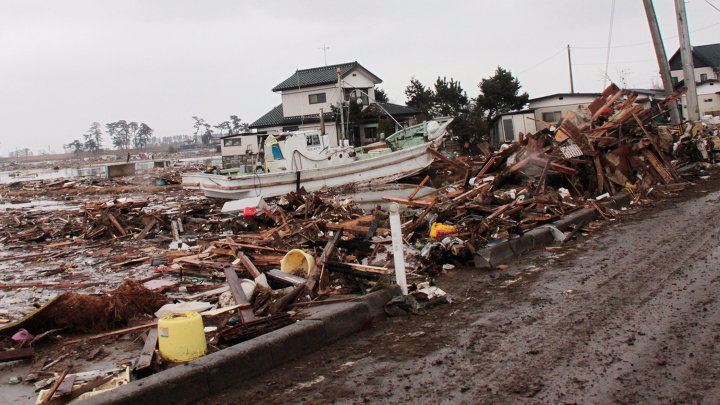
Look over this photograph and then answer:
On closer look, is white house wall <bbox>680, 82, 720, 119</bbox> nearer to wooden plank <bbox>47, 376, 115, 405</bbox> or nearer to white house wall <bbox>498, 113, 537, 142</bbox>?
white house wall <bbox>498, 113, 537, 142</bbox>

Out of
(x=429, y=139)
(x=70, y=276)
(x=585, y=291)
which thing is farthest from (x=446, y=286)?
(x=429, y=139)

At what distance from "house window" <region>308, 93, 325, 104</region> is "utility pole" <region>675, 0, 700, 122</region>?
27793 mm

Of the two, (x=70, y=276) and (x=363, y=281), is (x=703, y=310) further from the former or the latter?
(x=70, y=276)

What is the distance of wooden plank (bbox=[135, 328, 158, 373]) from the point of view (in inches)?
148

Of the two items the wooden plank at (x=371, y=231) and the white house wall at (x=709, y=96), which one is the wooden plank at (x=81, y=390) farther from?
the white house wall at (x=709, y=96)

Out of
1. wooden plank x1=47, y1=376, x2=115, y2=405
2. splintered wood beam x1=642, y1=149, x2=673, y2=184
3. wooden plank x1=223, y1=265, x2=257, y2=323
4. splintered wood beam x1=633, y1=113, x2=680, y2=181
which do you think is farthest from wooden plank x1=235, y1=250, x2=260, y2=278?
splintered wood beam x1=633, y1=113, x2=680, y2=181

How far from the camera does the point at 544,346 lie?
13.0 feet

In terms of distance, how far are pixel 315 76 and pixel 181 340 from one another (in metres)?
41.2

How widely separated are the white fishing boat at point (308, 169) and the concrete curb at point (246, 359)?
17.9 metres

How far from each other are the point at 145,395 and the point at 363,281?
3.14 m

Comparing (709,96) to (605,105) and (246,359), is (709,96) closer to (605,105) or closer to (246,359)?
(605,105)

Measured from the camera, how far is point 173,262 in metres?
8.30

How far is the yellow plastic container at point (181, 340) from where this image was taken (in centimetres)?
398

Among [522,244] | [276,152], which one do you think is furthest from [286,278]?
[276,152]
